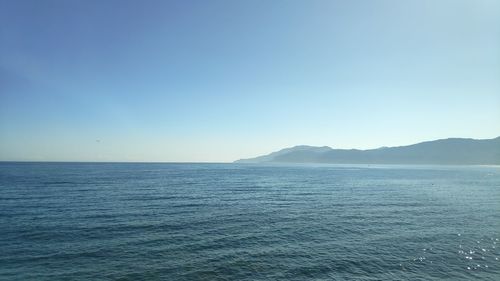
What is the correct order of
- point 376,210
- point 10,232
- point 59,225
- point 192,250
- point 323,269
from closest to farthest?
point 323,269, point 192,250, point 10,232, point 59,225, point 376,210

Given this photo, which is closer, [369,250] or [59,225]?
[369,250]

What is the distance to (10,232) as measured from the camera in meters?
34.8

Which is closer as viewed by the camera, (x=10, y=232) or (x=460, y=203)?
(x=10, y=232)

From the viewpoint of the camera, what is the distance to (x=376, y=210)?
52.9m

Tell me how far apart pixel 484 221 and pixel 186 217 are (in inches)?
1900

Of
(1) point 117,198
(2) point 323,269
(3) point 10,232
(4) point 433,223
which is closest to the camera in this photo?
(2) point 323,269

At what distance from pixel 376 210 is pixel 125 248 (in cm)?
4398

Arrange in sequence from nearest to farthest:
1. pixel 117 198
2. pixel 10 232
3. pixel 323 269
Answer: pixel 323 269 → pixel 10 232 → pixel 117 198

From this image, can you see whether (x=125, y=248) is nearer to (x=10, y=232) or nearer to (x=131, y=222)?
(x=131, y=222)

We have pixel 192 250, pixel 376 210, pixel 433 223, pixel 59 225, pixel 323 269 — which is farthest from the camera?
pixel 376 210

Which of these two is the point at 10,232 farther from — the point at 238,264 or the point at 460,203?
the point at 460,203

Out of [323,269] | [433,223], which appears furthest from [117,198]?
[433,223]

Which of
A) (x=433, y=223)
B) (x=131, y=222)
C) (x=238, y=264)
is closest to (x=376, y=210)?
(x=433, y=223)

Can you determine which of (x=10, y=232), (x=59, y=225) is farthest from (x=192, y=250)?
(x=10, y=232)
